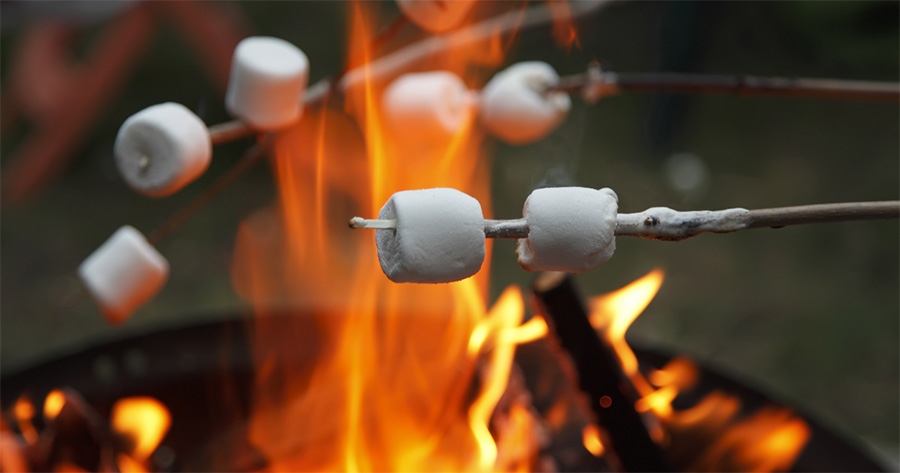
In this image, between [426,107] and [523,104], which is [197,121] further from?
[523,104]

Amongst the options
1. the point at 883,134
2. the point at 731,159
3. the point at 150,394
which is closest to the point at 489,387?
the point at 150,394

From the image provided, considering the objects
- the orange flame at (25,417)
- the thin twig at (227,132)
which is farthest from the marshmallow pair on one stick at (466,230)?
the orange flame at (25,417)

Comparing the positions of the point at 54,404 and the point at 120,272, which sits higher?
the point at 120,272

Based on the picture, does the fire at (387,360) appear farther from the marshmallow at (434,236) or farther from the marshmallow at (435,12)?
the marshmallow at (434,236)

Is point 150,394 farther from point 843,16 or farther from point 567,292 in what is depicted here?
point 843,16

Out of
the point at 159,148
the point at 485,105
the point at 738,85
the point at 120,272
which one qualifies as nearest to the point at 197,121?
the point at 159,148

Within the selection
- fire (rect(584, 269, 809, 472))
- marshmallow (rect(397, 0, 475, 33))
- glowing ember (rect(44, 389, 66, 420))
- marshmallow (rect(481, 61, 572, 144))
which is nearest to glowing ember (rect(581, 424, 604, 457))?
fire (rect(584, 269, 809, 472))
